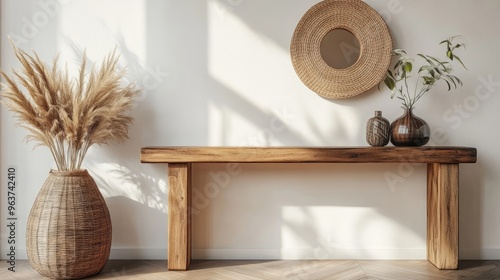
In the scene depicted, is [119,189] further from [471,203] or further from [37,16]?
[471,203]

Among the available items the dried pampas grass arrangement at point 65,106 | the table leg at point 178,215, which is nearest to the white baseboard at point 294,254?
the table leg at point 178,215

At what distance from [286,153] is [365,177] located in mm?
679

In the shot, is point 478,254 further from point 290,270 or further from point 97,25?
point 97,25

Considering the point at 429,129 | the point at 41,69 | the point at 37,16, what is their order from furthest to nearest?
the point at 37,16, the point at 429,129, the point at 41,69

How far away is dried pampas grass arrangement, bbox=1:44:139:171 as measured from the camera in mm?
2584

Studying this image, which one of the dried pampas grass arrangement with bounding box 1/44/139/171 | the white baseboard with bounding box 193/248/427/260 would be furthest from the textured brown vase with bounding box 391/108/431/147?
the dried pampas grass arrangement with bounding box 1/44/139/171

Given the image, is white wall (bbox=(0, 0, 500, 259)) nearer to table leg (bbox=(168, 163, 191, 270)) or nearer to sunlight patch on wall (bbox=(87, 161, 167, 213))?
sunlight patch on wall (bbox=(87, 161, 167, 213))

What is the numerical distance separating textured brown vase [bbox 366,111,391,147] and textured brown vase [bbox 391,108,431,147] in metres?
0.05

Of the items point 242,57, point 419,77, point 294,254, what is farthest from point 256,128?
point 419,77

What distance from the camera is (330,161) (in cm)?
265

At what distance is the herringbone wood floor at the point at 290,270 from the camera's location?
8.64 ft

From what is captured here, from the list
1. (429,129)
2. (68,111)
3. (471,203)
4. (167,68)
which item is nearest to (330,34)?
(429,129)

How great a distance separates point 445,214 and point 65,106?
227cm

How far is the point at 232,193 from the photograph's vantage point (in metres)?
3.04
